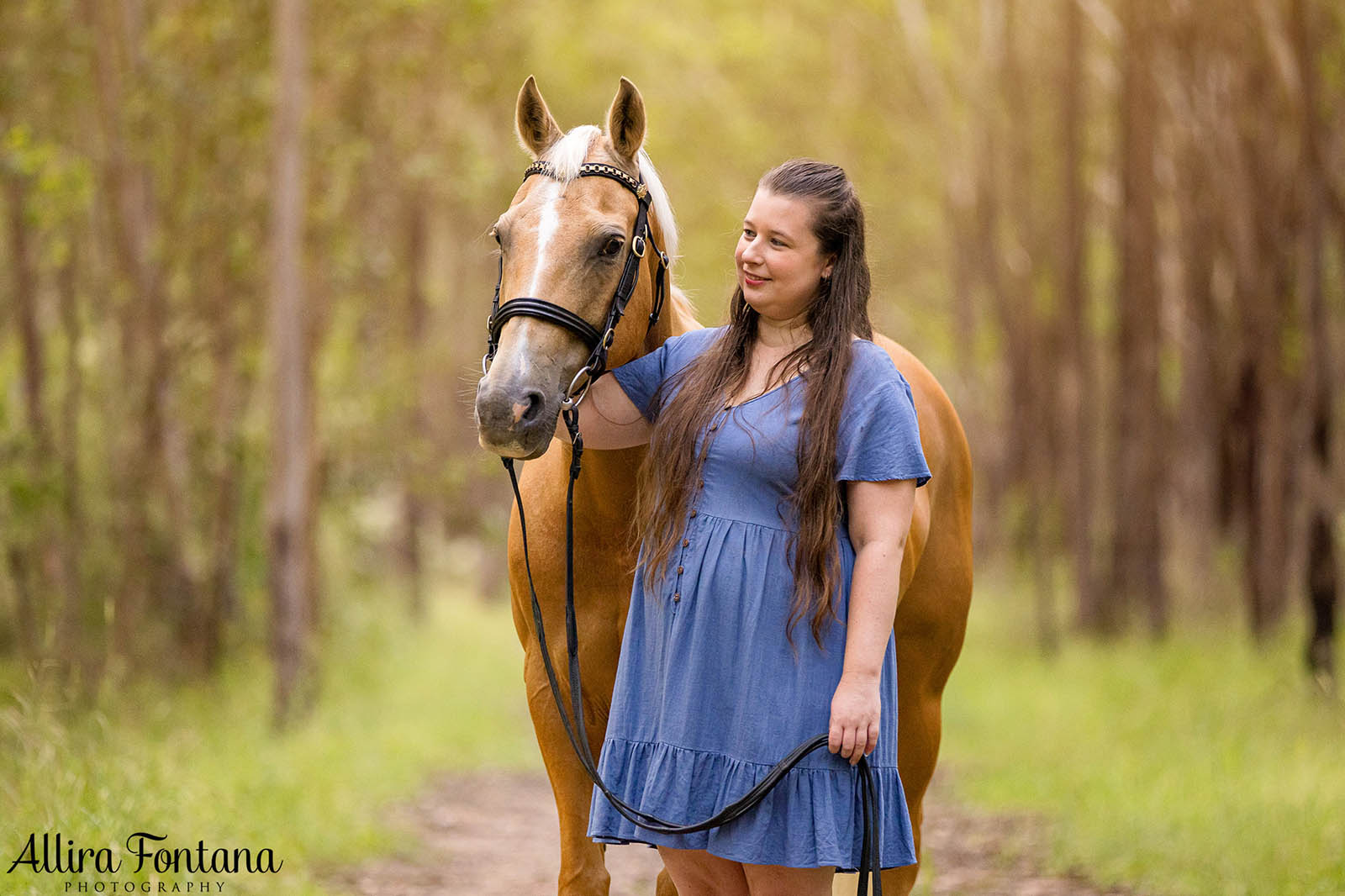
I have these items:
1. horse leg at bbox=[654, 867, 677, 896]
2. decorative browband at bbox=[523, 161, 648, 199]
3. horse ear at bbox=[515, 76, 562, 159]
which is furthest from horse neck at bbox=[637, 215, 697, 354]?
horse leg at bbox=[654, 867, 677, 896]

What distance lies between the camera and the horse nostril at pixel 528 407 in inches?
120

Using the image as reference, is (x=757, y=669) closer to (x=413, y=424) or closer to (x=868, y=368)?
(x=868, y=368)

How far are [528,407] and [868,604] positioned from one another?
0.84m

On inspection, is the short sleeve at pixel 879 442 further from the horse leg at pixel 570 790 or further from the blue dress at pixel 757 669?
the horse leg at pixel 570 790

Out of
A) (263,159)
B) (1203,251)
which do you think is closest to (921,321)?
(1203,251)

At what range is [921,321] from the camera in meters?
29.4

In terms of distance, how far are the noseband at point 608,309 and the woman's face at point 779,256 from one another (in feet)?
1.28

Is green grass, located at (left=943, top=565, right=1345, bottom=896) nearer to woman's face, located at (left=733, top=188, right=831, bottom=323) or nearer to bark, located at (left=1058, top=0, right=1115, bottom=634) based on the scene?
bark, located at (left=1058, top=0, right=1115, bottom=634)

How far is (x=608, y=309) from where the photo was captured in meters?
3.43

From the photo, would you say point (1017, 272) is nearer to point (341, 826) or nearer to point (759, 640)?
point (341, 826)

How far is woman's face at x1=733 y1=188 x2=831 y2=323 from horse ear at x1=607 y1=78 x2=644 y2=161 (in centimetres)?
61

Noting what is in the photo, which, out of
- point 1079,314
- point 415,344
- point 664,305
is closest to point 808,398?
point 664,305

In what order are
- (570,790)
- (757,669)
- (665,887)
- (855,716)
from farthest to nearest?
(665,887) < (570,790) < (757,669) < (855,716)

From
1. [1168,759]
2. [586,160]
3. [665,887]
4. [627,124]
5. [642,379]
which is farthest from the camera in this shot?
[1168,759]
